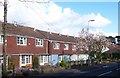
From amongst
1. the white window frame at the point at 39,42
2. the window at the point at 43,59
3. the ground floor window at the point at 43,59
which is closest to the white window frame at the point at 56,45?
the ground floor window at the point at 43,59

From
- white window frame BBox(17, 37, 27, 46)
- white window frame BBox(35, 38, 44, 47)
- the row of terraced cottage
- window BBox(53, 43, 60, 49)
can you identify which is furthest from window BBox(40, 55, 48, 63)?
white window frame BBox(17, 37, 27, 46)

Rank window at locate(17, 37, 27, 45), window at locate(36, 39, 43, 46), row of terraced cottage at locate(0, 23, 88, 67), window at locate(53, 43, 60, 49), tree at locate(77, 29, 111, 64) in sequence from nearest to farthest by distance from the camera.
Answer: row of terraced cottage at locate(0, 23, 88, 67) < window at locate(17, 37, 27, 45) < window at locate(36, 39, 43, 46) < window at locate(53, 43, 60, 49) < tree at locate(77, 29, 111, 64)

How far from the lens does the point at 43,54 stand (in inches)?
2066

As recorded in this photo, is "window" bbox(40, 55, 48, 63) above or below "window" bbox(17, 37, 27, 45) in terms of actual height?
below

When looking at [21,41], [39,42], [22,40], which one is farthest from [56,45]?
[21,41]

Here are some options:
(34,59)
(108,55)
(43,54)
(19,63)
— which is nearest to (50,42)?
(43,54)

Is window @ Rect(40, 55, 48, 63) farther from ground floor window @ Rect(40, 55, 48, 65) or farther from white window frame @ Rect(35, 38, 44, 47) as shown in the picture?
white window frame @ Rect(35, 38, 44, 47)

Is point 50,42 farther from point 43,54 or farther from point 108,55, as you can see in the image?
point 108,55

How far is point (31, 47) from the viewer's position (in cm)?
4812

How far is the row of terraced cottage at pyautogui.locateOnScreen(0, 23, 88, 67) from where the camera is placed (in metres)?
42.6

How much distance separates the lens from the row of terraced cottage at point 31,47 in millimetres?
42641

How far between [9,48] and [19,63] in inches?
109

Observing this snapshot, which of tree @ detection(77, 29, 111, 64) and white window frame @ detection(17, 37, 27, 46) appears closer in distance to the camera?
white window frame @ detection(17, 37, 27, 46)

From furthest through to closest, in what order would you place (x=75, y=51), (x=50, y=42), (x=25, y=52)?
(x=75, y=51) < (x=50, y=42) < (x=25, y=52)
